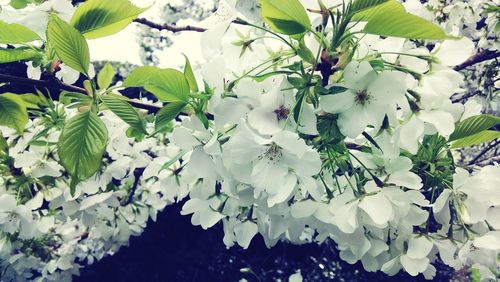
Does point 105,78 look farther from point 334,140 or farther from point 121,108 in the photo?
point 334,140

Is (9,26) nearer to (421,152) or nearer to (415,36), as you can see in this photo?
(415,36)

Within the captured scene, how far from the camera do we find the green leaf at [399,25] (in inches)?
24.8

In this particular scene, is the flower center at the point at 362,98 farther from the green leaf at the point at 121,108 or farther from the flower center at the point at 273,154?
the green leaf at the point at 121,108

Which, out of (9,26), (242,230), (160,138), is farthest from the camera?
(160,138)

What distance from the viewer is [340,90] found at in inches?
28.7

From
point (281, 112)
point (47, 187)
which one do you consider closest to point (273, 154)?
point (281, 112)

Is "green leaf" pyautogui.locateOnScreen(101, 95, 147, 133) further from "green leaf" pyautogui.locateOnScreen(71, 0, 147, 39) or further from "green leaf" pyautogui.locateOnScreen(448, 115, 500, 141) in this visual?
"green leaf" pyautogui.locateOnScreen(448, 115, 500, 141)

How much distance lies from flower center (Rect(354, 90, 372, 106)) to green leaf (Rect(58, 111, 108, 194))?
446 millimetres

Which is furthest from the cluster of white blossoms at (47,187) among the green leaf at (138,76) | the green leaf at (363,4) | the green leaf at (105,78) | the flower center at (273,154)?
the green leaf at (363,4)

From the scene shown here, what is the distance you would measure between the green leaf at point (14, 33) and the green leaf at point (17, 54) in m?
0.03

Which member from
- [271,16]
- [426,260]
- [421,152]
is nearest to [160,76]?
[271,16]

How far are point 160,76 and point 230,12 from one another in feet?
0.67

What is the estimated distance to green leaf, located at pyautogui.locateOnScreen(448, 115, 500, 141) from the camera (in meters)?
0.91

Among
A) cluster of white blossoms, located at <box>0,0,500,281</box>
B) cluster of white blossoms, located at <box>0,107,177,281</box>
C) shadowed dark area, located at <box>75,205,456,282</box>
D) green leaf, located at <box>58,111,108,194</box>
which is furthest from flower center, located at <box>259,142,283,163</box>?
shadowed dark area, located at <box>75,205,456,282</box>
